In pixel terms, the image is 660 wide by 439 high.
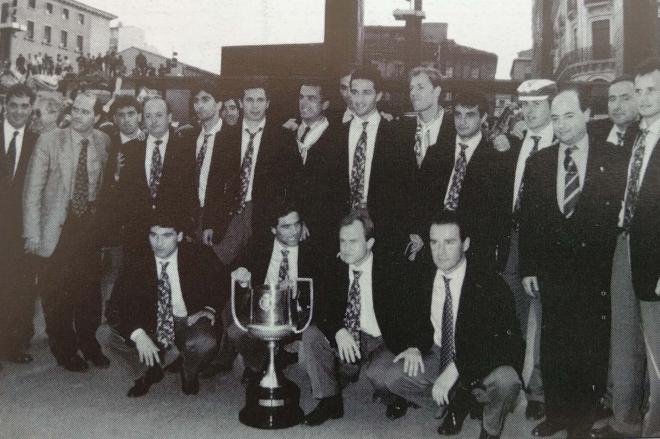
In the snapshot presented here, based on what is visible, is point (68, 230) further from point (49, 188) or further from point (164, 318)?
point (164, 318)

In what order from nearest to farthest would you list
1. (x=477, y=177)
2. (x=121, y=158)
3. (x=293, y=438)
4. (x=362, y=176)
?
(x=293, y=438), (x=477, y=177), (x=362, y=176), (x=121, y=158)

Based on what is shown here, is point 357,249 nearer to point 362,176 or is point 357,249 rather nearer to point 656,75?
point 362,176

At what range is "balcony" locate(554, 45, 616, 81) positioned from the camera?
2.78 m

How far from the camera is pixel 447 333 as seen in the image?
8.20 feet

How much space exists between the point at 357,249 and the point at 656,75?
1.50 metres

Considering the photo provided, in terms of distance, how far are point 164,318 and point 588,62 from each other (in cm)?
237

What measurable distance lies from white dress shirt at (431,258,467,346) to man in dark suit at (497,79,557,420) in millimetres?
342

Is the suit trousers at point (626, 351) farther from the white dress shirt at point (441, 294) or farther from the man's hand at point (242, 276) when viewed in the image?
the man's hand at point (242, 276)

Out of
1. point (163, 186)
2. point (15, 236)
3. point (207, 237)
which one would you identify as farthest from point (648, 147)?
point (15, 236)

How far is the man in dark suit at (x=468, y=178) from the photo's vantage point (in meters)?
2.74

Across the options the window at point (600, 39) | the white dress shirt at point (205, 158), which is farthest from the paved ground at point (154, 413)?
the window at point (600, 39)

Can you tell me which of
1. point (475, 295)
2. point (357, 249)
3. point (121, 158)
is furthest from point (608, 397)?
point (121, 158)

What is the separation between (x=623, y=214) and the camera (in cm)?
248

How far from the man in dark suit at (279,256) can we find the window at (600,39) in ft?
5.33
